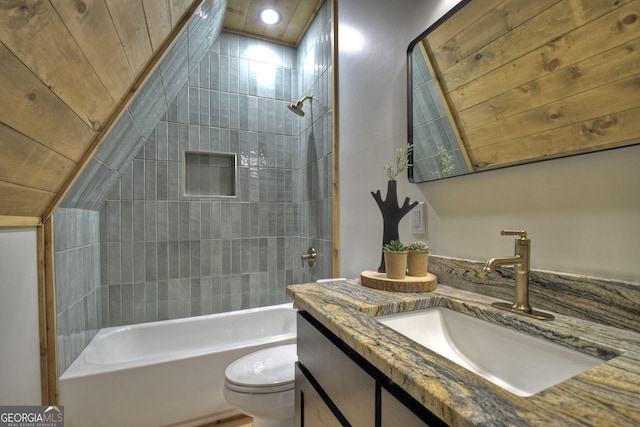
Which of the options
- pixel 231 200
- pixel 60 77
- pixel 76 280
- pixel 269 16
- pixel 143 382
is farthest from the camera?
pixel 231 200

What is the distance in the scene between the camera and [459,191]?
105 cm

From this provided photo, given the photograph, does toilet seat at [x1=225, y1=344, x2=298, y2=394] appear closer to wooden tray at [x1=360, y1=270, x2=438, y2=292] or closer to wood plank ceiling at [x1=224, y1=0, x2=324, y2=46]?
wooden tray at [x1=360, y1=270, x2=438, y2=292]

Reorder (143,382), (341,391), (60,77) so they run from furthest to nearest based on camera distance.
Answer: (143,382) < (60,77) < (341,391)

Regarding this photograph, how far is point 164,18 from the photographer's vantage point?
1.22m

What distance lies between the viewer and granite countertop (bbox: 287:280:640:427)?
34cm

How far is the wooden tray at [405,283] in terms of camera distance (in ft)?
3.18

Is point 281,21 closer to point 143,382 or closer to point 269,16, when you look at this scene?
point 269,16

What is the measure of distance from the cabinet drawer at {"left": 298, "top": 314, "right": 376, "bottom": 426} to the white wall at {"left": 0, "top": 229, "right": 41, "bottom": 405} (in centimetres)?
105

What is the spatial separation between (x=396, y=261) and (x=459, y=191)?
340mm

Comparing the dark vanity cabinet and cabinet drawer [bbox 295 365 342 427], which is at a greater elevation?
the dark vanity cabinet

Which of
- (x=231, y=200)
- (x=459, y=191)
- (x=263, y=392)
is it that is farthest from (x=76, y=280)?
(x=459, y=191)

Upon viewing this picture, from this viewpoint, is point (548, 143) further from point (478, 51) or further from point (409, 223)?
point (409, 223)

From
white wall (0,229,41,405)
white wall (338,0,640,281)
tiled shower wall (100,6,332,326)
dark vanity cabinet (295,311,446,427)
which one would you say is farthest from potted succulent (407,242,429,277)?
white wall (0,229,41,405)

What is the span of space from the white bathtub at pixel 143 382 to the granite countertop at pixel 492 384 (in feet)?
3.80
